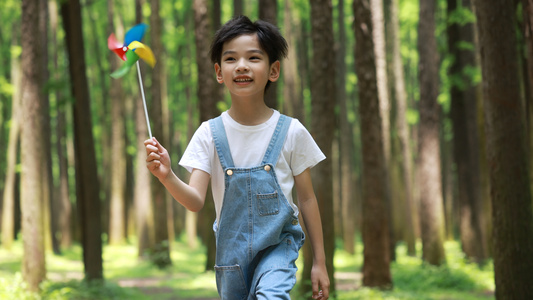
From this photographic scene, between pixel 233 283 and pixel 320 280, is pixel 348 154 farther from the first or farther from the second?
pixel 233 283

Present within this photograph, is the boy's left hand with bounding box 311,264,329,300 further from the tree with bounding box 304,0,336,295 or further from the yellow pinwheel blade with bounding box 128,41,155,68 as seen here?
the tree with bounding box 304,0,336,295

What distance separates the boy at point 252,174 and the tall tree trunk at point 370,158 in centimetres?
785

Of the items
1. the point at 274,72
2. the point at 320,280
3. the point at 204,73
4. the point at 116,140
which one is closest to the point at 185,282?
the point at 204,73

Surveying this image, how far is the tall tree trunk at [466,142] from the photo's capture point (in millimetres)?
15906

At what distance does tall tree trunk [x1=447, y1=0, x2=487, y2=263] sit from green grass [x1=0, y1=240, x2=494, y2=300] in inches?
24.9

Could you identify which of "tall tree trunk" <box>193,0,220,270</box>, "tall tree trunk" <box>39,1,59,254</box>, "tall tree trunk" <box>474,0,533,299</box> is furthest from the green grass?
"tall tree trunk" <box>474,0,533,299</box>

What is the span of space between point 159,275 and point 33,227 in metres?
7.37

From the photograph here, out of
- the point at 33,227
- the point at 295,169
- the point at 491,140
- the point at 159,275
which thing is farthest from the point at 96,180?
the point at 295,169

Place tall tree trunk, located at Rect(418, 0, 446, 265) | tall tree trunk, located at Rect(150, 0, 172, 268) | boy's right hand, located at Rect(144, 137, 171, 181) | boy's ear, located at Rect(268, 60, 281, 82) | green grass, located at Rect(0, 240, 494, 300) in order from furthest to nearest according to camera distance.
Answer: tall tree trunk, located at Rect(150, 0, 172, 268), tall tree trunk, located at Rect(418, 0, 446, 265), green grass, located at Rect(0, 240, 494, 300), boy's ear, located at Rect(268, 60, 281, 82), boy's right hand, located at Rect(144, 137, 171, 181)

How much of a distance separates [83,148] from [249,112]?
8846 mm

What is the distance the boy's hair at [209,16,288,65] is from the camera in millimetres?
3465

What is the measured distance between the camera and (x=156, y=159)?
301 cm

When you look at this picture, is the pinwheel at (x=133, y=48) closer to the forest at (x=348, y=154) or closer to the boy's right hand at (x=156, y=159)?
the forest at (x=348, y=154)

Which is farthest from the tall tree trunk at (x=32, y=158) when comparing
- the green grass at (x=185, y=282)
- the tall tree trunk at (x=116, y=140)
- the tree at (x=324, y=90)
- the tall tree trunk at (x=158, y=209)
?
the tall tree trunk at (x=116, y=140)
